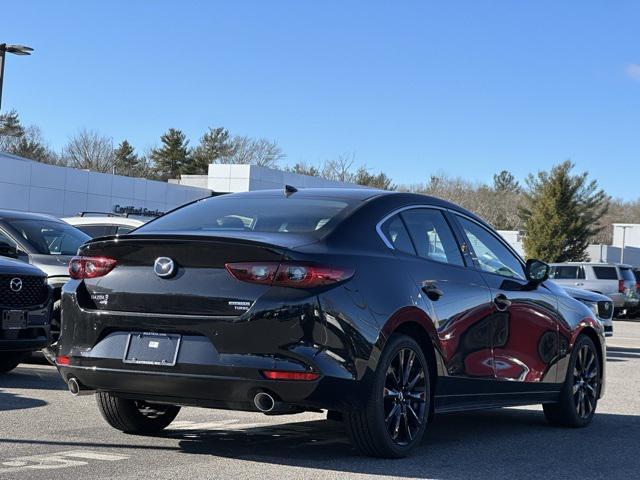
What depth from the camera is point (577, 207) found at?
68438mm

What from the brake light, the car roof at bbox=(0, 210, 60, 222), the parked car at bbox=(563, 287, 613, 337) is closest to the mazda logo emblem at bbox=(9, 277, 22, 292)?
the car roof at bbox=(0, 210, 60, 222)

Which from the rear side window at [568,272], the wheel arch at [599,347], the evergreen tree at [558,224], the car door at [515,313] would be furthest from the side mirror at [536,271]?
the evergreen tree at [558,224]

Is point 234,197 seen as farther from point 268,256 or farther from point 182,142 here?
point 182,142

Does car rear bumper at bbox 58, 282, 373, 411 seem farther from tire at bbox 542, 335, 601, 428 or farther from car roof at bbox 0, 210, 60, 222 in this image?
car roof at bbox 0, 210, 60, 222

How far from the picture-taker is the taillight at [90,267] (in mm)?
6238

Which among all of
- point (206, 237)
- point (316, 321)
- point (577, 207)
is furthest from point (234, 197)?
point (577, 207)

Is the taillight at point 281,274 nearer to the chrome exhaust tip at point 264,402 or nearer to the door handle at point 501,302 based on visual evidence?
the chrome exhaust tip at point 264,402

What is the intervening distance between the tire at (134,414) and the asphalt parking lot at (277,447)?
8cm

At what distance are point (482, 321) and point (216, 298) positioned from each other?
2209 millimetres

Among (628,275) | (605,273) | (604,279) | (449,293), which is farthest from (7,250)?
(628,275)

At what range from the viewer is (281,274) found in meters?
5.82

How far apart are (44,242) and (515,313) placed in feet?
22.2

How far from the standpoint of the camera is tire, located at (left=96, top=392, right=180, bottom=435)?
22.8ft

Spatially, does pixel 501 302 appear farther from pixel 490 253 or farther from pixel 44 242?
pixel 44 242
